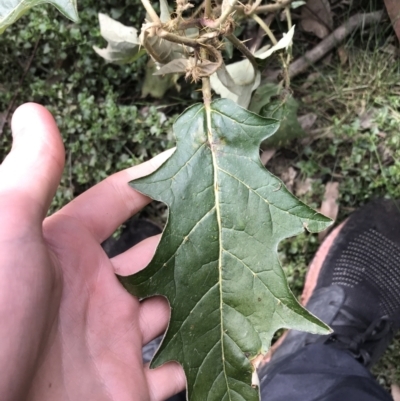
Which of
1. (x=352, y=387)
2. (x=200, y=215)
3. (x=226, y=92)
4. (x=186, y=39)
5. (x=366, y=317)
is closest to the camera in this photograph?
(x=186, y=39)

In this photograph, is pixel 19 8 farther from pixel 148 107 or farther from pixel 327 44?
pixel 327 44

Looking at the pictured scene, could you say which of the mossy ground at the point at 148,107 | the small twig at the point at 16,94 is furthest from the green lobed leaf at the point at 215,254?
the small twig at the point at 16,94

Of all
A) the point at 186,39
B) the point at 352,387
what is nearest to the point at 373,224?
the point at 352,387

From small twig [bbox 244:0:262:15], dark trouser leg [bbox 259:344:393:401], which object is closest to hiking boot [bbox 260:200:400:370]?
dark trouser leg [bbox 259:344:393:401]

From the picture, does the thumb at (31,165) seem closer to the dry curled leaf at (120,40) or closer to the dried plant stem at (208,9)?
the dry curled leaf at (120,40)

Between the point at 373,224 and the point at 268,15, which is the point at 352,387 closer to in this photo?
the point at 373,224

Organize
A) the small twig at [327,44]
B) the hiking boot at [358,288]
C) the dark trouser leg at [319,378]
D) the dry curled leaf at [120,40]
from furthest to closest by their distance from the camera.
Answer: the hiking boot at [358,288], the small twig at [327,44], the dark trouser leg at [319,378], the dry curled leaf at [120,40]
